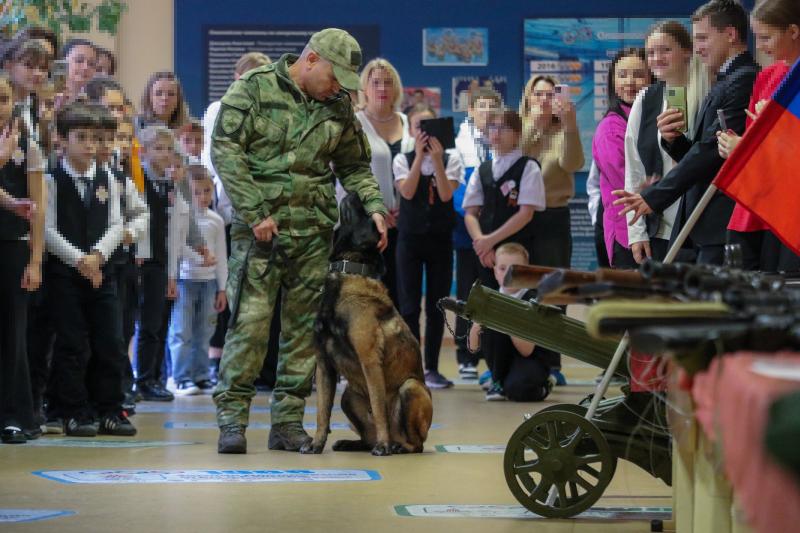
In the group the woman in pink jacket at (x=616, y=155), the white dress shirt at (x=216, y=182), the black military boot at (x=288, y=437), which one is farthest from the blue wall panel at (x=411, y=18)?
the black military boot at (x=288, y=437)

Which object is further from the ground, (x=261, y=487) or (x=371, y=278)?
(x=371, y=278)

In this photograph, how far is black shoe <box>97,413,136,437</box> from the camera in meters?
6.49

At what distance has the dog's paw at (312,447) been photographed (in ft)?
19.5

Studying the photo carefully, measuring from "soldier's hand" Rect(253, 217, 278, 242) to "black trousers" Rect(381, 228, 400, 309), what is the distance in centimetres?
345

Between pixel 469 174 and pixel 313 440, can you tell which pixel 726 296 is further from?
pixel 469 174

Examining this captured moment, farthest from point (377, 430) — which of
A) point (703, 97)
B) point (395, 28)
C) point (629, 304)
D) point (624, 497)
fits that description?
point (395, 28)

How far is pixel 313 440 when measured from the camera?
603 cm

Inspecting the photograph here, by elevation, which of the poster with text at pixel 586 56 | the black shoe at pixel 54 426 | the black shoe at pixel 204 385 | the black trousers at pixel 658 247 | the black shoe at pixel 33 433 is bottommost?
the black shoe at pixel 204 385

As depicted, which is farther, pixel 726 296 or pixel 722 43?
pixel 722 43

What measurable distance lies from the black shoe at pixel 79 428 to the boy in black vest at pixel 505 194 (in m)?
3.11

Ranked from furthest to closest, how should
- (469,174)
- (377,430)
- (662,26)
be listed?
(469,174)
(377,430)
(662,26)

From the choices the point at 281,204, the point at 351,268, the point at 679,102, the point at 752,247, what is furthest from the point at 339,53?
A: the point at 752,247

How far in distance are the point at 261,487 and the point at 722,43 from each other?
91.3 inches

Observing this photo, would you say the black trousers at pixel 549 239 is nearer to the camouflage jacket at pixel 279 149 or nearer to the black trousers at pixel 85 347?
the camouflage jacket at pixel 279 149
